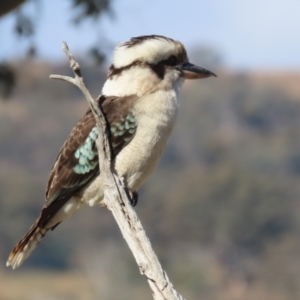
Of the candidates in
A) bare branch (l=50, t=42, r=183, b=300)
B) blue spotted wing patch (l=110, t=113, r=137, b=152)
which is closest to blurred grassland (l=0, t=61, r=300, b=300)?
blue spotted wing patch (l=110, t=113, r=137, b=152)

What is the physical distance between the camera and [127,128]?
5.14m

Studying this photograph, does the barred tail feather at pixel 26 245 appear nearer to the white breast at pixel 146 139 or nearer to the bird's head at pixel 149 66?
the white breast at pixel 146 139

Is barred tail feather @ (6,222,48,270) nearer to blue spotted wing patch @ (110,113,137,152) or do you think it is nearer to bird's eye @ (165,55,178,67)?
blue spotted wing patch @ (110,113,137,152)

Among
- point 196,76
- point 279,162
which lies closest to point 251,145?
point 279,162

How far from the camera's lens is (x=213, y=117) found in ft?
185

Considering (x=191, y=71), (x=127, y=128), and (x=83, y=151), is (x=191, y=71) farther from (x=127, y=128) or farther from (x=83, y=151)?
(x=83, y=151)

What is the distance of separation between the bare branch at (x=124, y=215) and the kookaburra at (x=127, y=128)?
0.24m

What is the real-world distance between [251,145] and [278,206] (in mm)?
15438

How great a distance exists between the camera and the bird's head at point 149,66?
527cm

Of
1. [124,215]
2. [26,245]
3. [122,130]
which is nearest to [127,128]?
[122,130]

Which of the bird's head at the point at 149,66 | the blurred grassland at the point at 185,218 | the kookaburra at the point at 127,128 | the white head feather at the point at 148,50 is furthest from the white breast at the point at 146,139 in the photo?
the blurred grassland at the point at 185,218

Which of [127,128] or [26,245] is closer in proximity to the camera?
[127,128]

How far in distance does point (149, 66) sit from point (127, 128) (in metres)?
0.37

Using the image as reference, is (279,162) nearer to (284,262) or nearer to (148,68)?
(284,262)
